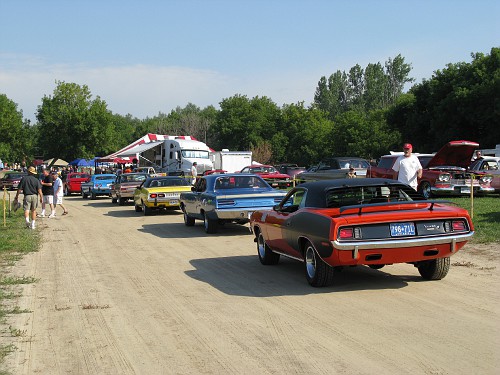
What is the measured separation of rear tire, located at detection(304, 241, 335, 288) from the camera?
846cm

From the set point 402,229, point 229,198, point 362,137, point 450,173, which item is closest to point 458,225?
point 402,229

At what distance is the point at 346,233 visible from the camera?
7.85m

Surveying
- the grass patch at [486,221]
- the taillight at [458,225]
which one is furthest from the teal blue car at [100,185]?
the taillight at [458,225]

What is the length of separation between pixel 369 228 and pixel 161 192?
14.7m

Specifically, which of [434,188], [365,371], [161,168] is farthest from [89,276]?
[161,168]

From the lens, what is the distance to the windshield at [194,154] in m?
41.7

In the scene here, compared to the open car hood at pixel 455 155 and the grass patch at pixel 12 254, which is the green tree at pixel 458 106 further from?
the grass patch at pixel 12 254

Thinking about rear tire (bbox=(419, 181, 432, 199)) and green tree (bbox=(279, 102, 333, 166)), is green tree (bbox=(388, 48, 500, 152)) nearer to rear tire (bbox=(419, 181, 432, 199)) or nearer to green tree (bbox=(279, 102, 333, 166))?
green tree (bbox=(279, 102, 333, 166))

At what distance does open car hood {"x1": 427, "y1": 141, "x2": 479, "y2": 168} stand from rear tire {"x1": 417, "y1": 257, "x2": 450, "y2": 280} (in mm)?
15034

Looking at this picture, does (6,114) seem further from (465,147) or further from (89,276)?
(89,276)

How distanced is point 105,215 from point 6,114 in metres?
74.8

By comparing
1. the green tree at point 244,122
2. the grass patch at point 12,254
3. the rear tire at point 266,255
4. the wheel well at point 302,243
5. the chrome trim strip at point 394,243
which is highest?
the green tree at point 244,122

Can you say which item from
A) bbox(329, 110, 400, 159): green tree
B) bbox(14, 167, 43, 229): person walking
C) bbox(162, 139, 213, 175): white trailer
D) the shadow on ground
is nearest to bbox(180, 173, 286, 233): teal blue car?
the shadow on ground

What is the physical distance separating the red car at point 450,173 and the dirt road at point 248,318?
11282mm
